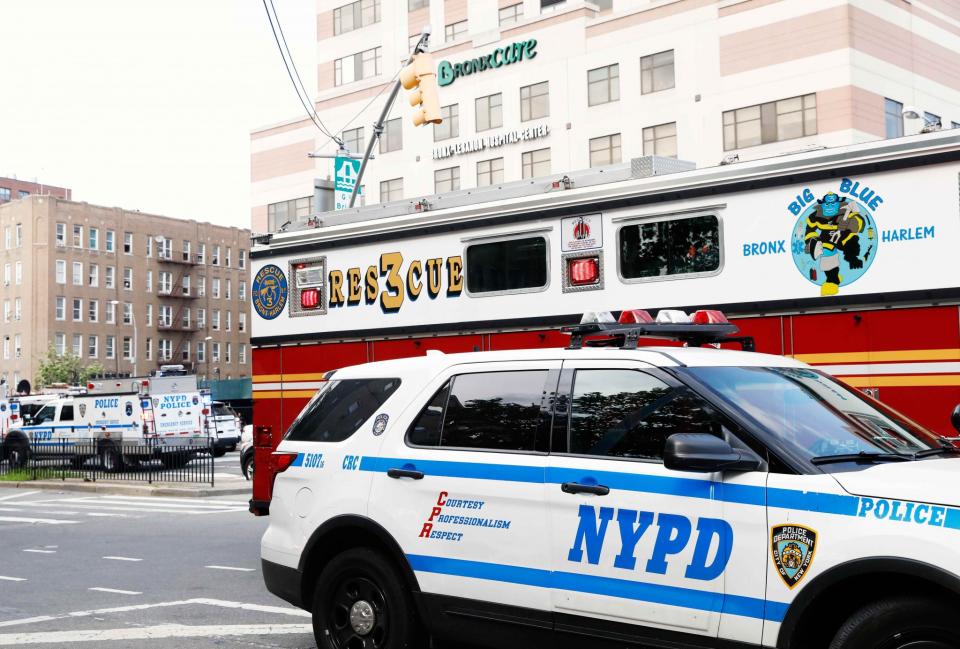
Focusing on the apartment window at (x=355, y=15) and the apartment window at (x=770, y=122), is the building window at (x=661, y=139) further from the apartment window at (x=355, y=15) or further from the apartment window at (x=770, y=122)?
the apartment window at (x=355, y=15)

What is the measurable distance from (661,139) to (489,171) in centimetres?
875

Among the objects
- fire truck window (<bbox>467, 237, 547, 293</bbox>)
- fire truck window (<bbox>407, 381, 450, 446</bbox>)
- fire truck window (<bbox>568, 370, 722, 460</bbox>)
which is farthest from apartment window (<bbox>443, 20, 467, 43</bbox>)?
fire truck window (<bbox>568, 370, 722, 460</bbox>)

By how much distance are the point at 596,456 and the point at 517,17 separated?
46377 millimetres

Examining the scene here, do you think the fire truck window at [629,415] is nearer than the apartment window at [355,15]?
Yes

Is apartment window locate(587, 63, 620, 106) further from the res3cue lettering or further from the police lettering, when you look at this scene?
the police lettering

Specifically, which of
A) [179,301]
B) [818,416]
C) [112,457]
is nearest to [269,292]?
[818,416]

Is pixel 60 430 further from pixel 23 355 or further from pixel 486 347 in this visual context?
pixel 23 355

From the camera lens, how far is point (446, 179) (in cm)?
4981

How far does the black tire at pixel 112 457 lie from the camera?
2753cm

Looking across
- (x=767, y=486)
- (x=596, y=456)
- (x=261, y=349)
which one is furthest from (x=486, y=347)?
(x=767, y=486)

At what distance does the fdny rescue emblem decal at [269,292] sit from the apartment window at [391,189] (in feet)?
128

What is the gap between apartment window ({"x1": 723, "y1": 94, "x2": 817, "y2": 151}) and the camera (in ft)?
128

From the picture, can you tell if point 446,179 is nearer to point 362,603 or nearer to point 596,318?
point 596,318

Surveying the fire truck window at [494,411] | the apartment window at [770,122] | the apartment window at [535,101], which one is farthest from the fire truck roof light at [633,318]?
the apartment window at [535,101]
